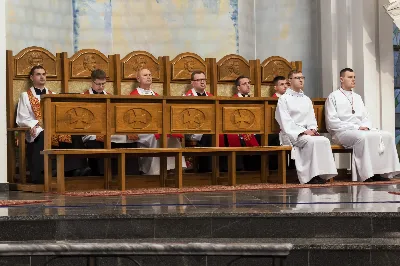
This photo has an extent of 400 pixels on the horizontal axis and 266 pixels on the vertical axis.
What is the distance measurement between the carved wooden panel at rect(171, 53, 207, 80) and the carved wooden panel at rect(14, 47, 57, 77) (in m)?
1.61

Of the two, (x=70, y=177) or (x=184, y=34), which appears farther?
(x=184, y=34)

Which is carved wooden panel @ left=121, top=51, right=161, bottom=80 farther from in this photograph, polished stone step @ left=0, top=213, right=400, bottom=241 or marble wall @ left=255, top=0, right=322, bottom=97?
polished stone step @ left=0, top=213, right=400, bottom=241

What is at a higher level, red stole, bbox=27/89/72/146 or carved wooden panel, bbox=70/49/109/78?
carved wooden panel, bbox=70/49/109/78

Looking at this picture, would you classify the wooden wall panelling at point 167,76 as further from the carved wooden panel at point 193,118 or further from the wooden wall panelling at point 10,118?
the wooden wall panelling at point 10,118

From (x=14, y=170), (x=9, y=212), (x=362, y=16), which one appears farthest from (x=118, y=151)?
(x=362, y=16)

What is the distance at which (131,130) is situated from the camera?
959 cm

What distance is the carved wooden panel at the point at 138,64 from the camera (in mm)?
11484

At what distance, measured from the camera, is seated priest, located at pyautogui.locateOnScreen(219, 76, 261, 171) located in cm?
1147

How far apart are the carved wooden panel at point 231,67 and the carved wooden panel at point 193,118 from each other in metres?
1.98

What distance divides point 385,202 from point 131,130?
10.9ft

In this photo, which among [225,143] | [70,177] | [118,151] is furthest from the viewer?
[225,143]

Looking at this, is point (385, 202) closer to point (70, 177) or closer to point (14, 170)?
point (70, 177)

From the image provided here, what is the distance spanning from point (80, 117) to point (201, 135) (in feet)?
7.65

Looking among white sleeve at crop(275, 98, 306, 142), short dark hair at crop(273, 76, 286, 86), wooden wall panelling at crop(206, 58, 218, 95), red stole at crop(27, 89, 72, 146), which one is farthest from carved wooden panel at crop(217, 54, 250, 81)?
red stole at crop(27, 89, 72, 146)
